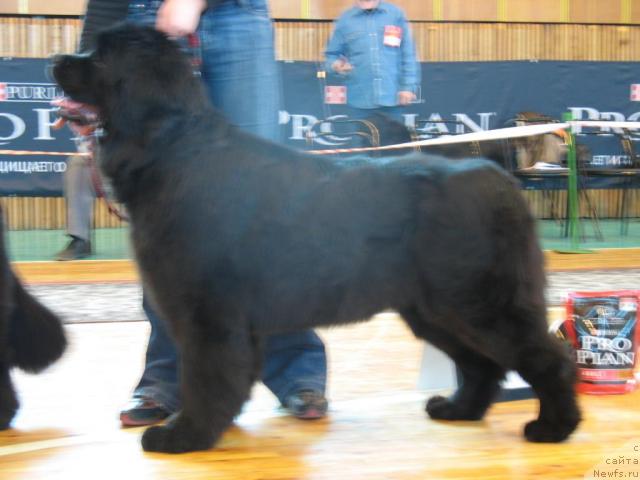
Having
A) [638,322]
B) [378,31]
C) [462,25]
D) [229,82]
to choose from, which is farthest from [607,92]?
[229,82]

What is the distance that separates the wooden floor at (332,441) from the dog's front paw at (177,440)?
0.08 ft

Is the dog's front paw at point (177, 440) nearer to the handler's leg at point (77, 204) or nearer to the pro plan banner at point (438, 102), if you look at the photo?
the handler's leg at point (77, 204)

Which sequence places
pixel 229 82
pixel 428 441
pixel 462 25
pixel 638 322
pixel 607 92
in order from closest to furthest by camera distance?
pixel 428 441
pixel 229 82
pixel 638 322
pixel 607 92
pixel 462 25

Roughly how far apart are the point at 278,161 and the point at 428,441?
0.90 metres

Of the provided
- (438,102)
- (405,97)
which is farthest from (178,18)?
(438,102)

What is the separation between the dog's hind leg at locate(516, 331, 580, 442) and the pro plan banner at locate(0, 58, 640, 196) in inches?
244

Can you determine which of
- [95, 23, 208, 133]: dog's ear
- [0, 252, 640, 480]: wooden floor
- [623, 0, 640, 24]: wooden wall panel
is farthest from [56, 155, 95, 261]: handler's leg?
[623, 0, 640, 24]: wooden wall panel

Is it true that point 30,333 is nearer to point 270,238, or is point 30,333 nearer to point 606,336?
point 270,238

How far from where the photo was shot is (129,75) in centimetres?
238

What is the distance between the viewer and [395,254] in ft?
8.05

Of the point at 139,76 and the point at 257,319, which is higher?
the point at 139,76

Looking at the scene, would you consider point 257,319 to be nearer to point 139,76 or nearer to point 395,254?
point 395,254

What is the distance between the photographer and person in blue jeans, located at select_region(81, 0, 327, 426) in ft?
9.20

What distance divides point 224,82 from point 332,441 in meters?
1.12
